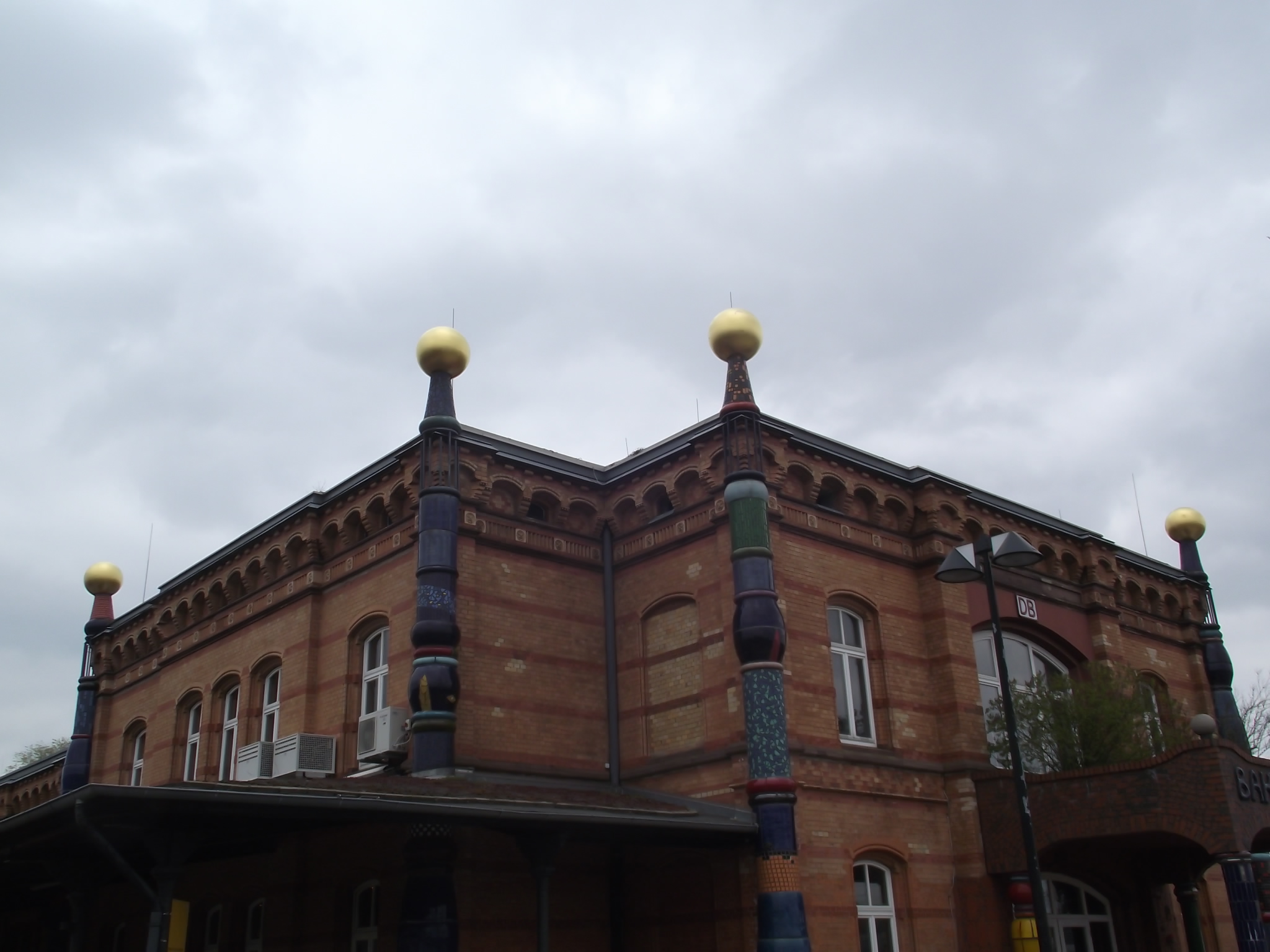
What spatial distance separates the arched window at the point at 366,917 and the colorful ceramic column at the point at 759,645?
539 centimetres

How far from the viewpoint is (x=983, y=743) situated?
18.3 meters

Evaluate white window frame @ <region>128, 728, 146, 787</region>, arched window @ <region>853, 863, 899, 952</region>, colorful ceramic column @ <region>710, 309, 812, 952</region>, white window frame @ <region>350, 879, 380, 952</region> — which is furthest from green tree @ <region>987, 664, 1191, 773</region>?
white window frame @ <region>128, 728, 146, 787</region>

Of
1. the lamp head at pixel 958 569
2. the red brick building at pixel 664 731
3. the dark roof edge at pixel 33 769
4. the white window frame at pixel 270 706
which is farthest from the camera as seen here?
the dark roof edge at pixel 33 769

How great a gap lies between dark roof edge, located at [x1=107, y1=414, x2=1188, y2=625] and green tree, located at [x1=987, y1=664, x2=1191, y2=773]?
138 inches

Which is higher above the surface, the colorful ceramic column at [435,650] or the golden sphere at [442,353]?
the golden sphere at [442,353]

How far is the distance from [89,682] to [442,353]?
15.0 meters

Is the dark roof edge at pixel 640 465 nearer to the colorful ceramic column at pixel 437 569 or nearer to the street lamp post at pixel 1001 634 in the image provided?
the colorful ceramic column at pixel 437 569

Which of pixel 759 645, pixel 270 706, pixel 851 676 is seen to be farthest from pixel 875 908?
pixel 270 706

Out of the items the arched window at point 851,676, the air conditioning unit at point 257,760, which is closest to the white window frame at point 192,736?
the air conditioning unit at point 257,760

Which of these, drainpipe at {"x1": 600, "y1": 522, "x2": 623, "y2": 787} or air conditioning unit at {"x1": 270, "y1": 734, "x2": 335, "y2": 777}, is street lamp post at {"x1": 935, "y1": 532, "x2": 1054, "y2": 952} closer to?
drainpipe at {"x1": 600, "y1": 522, "x2": 623, "y2": 787}

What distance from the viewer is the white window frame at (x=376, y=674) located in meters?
18.3

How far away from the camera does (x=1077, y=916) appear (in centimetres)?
1869

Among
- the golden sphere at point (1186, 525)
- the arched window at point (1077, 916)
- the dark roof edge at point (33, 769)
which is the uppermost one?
the golden sphere at point (1186, 525)

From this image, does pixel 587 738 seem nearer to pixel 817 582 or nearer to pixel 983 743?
pixel 817 582
